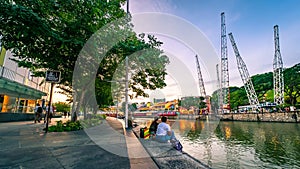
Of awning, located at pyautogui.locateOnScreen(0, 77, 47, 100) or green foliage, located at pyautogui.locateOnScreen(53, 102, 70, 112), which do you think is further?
green foliage, located at pyautogui.locateOnScreen(53, 102, 70, 112)

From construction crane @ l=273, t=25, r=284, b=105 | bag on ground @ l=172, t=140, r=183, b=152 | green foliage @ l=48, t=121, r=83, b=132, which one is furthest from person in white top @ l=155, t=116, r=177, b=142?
construction crane @ l=273, t=25, r=284, b=105

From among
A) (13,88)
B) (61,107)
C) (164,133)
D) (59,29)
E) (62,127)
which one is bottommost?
(61,107)

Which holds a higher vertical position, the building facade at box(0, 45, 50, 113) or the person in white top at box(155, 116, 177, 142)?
the building facade at box(0, 45, 50, 113)

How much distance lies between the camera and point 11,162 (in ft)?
12.8

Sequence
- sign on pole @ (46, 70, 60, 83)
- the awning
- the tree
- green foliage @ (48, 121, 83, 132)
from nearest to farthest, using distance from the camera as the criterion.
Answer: the tree, sign on pole @ (46, 70, 60, 83), green foliage @ (48, 121, 83, 132), the awning

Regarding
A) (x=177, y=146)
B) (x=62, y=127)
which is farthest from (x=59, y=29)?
(x=62, y=127)

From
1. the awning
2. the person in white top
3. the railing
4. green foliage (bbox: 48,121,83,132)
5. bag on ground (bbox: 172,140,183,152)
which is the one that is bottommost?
green foliage (bbox: 48,121,83,132)

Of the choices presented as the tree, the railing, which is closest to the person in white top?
the tree

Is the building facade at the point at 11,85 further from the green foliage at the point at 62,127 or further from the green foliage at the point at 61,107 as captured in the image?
the green foliage at the point at 61,107

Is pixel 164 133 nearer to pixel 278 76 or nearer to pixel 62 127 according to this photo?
pixel 62 127

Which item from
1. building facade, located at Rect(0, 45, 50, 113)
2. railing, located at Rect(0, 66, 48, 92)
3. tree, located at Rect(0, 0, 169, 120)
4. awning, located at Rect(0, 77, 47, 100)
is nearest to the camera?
tree, located at Rect(0, 0, 169, 120)

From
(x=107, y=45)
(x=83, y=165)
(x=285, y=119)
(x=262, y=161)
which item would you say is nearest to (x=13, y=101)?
(x=107, y=45)

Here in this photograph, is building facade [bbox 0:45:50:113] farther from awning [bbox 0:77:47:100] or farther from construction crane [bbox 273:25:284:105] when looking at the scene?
construction crane [bbox 273:25:284:105]

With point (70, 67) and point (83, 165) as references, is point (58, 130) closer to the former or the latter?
point (70, 67)
